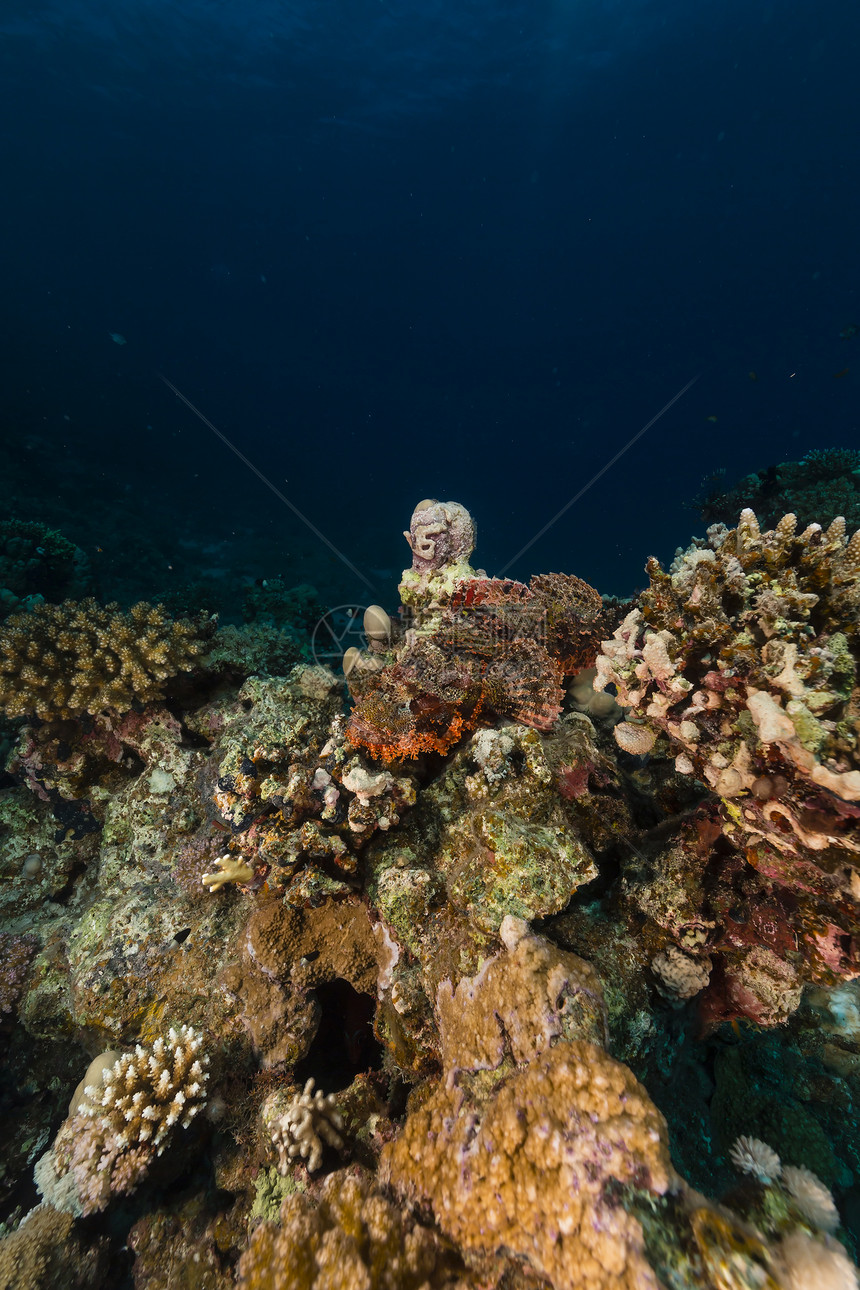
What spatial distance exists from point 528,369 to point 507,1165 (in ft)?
416

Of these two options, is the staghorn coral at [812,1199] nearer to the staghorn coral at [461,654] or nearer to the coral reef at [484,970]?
the coral reef at [484,970]

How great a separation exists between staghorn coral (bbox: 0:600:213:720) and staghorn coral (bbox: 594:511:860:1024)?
4.18m

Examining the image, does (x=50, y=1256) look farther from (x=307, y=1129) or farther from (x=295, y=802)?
(x=295, y=802)

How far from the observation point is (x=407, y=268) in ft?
307

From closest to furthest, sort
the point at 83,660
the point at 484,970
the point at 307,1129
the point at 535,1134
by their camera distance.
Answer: the point at 535,1134 → the point at 484,970 → the point at 307,1129 → the point at 83,660

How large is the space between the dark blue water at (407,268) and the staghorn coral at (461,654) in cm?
1585

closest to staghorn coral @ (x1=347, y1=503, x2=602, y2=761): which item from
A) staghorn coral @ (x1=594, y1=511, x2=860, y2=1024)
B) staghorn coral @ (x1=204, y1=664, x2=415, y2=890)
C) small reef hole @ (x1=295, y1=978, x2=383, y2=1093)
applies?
staghorn coral @ (x1=204, y1=664, x2=415, y2=890)

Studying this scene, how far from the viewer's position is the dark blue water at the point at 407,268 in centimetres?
4694

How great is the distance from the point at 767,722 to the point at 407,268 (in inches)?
4634

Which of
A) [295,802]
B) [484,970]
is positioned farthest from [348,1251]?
[295,802]

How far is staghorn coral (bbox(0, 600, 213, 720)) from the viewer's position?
4500 mm

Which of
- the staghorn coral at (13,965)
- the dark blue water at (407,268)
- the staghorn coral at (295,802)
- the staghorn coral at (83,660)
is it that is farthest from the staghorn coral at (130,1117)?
the dark blue water at (407,268)

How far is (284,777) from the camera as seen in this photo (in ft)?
12.4

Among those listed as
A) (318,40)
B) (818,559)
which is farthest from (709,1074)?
(318,40)
